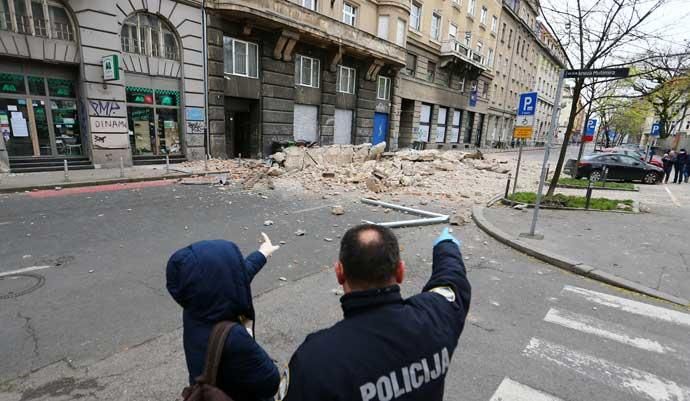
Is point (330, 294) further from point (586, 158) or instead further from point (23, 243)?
point (586, 158)

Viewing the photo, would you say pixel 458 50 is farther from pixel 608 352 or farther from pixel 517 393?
pixel 517 393

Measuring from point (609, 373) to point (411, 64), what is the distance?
3052 cm

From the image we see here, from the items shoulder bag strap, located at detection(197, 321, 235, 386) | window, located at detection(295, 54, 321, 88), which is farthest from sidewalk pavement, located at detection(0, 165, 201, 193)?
shoulder bag strap, located at detection(197, 321, 235, 386)

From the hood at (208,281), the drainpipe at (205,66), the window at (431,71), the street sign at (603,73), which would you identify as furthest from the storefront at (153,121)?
the window at (431,71)

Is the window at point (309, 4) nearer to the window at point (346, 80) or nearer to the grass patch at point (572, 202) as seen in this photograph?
the window at point (346, 80)

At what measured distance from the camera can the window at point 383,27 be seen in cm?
2628

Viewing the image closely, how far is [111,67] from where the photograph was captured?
13.9 m

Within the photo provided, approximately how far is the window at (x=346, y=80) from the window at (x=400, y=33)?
456 cm

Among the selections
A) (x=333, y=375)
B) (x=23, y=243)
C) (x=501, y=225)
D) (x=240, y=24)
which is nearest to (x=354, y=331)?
(x=333, y=375)

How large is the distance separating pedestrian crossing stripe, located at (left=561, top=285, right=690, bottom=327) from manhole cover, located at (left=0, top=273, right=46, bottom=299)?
23.3 ft

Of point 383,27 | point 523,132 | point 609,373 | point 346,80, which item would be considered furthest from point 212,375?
point 383,27

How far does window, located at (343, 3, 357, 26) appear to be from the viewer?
24.1 meters

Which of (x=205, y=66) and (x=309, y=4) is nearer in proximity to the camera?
(x=205, y=66)

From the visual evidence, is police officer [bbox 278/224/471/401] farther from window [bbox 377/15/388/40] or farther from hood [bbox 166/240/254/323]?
window [bbox 377/15/388/40]
